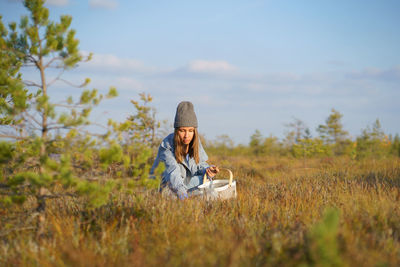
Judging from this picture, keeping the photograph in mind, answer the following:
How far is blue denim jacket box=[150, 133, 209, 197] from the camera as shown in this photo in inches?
156

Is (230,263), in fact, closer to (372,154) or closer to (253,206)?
(253,206)

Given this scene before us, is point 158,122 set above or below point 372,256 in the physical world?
above

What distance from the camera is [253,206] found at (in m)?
3.53

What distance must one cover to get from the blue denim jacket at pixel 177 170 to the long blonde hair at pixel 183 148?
0.06m

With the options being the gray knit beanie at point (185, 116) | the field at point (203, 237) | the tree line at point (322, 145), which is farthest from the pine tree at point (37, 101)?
the tree line at point (322, 145)

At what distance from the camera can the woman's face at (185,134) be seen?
4.62 metres

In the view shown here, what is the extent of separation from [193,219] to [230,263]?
1024 mm

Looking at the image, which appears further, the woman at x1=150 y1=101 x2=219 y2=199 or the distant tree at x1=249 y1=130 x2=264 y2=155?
the distant tree at x1=249 y1=130 x2=264 y2=155

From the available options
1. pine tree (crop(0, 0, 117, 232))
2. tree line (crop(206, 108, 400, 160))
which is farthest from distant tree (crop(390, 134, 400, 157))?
pine tree (crop(0, 0, 117, 232))

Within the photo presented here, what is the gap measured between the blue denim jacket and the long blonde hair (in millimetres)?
64

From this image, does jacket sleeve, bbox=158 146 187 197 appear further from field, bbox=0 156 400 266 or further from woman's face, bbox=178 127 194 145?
field, bbox=0 156 400 266

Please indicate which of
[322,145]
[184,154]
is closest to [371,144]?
[322,145]

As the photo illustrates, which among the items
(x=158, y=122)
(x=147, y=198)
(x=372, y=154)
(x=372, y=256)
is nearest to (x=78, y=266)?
(x=147, y=198)

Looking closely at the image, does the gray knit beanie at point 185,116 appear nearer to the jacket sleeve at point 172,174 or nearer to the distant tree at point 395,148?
the jacket sleeve at point 172,174
